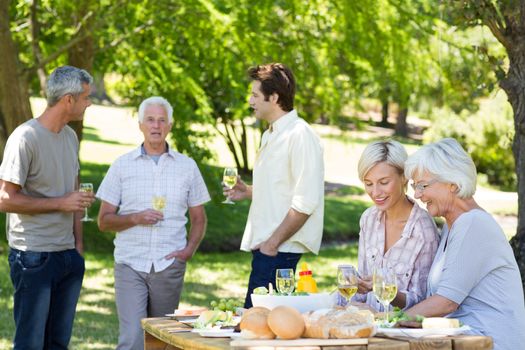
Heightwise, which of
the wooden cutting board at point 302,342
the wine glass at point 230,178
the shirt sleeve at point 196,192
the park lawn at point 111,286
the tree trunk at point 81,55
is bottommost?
the park lawn at point 111,286

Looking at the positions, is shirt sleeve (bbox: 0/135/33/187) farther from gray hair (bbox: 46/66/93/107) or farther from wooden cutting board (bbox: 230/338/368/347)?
wooden cutting board (bbox: 230/338/368/347)

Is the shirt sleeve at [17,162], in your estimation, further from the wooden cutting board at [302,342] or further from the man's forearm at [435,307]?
the man's forearm at [435,307]

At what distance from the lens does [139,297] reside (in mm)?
6242

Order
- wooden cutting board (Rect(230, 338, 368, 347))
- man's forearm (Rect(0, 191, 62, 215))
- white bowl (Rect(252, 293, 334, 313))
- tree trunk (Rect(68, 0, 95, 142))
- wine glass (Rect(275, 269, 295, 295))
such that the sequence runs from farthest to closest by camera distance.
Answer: tree trunk (Rect(68, 0, 95, 142)) → man's forearm (Rect(0, 191, 62, 215)) → wine glass (Rect(275, 269, 295, 295)) → white bowl (Rect(252, 293, 334, 313)) → wooden cutting board (Rect(230, 338, 368, 347))

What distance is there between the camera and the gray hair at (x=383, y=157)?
16.8 ft

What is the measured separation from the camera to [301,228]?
605 cm

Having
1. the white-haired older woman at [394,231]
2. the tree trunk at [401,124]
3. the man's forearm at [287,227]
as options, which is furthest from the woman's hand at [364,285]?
the tree trunk at [401,124]

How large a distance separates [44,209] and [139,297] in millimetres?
860

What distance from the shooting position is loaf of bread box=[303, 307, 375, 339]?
13.3 ft

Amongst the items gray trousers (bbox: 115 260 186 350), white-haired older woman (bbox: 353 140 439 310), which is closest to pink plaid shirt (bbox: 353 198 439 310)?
white-haired older woman (bbox: 353 140 439 310)

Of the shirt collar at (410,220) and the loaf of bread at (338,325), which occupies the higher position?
the shirt collar at (410,220)

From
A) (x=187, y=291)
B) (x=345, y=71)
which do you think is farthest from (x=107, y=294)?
(x=345, y=71)

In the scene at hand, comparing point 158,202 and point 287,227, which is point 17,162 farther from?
point 287,227

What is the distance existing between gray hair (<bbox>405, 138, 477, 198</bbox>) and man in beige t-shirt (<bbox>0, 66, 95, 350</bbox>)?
6.73ft
